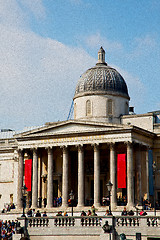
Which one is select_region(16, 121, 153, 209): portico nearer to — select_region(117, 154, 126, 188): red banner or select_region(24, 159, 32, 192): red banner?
select_region(117, 154, 126, 188): red banner

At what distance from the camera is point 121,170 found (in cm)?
6084

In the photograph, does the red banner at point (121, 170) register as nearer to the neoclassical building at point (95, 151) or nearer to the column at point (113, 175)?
the neoclassical building at point (95, 151)

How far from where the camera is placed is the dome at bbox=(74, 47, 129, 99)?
70.8 m

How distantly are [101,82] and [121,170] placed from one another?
49.1 ft

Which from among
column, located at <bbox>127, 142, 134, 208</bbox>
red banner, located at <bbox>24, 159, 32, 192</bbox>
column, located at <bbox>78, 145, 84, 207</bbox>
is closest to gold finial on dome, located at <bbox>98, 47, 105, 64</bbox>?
column, located at <bbox>78, 145, 84, 207</bbox>

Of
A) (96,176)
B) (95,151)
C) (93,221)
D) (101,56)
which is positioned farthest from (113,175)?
(93,221)

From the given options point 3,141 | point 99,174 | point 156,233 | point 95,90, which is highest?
point 95,90

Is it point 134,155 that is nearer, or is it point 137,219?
point 137,219

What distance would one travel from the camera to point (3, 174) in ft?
266

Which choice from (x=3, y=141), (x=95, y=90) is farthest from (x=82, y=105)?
(x=3, y=141)

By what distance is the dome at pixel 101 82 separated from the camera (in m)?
70.8

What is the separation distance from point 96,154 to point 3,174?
77.8ft

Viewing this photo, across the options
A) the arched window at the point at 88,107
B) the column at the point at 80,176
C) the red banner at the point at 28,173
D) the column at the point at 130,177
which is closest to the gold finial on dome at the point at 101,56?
the arched window at the point at 88,107

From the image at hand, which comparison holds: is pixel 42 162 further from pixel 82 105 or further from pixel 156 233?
pixel 156 233
